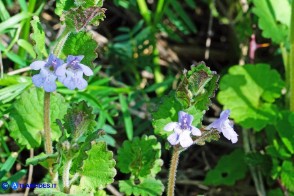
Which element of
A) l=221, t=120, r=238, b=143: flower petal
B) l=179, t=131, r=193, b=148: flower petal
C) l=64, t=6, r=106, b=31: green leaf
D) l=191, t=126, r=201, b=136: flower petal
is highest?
l=64, t=6, r=106, b=31: green leaf

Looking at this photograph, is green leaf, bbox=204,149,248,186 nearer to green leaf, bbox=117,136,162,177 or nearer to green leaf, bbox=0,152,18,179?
green leaf, bbox=117,136,162,177

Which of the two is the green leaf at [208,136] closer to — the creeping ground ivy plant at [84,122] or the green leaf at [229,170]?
the creeping ground ivy plant at [84,122]

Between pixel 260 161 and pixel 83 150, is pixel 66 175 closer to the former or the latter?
pixel 83 150

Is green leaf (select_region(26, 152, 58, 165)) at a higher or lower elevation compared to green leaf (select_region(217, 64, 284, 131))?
lower

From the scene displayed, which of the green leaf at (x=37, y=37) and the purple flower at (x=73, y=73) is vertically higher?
the green leaf at (x=37, y=37)

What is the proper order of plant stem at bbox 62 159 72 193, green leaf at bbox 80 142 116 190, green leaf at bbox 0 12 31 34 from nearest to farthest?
plant stem at bbox 62 159 72 193 < green leaf at bbox 80 142 116 190 < green leaf at bbox 0 12 31 34

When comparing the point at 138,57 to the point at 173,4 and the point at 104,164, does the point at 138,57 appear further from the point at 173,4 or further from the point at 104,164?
the point at 104,164

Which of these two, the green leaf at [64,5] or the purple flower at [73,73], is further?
the green leaf at [64,5]

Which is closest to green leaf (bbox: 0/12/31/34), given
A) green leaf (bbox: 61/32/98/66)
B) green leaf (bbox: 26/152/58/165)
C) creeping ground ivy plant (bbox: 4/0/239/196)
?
creeping ground ivy plant (bbox: 4/0/239/196)

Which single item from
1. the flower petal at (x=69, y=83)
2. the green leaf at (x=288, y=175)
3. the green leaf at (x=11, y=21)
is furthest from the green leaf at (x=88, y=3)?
the green leaf at (x=288, y=175)
